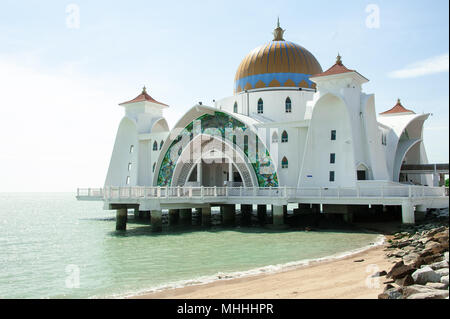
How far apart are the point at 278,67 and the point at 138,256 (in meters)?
19.2

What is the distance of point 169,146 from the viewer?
31.0m

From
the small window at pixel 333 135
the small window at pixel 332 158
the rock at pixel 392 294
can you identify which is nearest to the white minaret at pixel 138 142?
the small window at pixel 333 135

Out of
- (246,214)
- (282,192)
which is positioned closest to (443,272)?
(282,192)

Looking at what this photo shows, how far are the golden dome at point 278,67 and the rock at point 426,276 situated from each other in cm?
2369

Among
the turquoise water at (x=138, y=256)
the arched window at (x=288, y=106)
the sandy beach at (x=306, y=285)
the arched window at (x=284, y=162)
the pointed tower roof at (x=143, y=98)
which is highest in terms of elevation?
the pointed tower roof at (x=143, y=98)

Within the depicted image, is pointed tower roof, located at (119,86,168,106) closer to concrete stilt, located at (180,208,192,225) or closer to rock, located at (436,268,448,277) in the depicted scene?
concrete stilt, located at (180,208,192,225)

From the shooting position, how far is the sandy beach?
8.34 metres

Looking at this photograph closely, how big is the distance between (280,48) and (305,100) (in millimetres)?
4521

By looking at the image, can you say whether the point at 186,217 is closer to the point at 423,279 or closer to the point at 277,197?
the point at 277,197

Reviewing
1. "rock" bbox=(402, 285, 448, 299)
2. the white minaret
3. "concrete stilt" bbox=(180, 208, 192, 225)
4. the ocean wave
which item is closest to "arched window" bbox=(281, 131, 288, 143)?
"concrete stilt" bbox=(180, 208, 192, 225)

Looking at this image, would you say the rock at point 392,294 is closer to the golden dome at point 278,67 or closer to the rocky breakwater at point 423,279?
the rocky breakwater at point 423,279

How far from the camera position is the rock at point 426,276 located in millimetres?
7223

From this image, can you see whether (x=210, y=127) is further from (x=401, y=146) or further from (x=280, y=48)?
(x=401, y=146)
